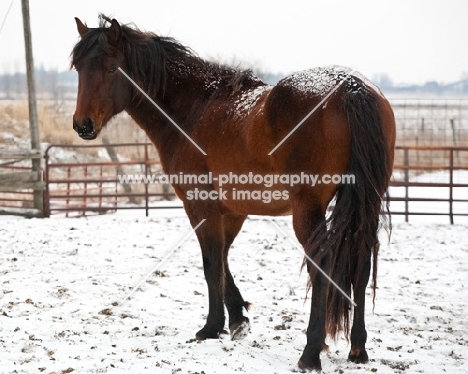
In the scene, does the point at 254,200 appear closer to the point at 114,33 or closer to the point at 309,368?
the point at 309,368

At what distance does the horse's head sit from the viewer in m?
4.07

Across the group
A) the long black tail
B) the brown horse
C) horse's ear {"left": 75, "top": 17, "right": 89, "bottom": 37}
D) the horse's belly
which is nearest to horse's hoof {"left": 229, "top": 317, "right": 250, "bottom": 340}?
the brown horse

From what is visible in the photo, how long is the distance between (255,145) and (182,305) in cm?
220

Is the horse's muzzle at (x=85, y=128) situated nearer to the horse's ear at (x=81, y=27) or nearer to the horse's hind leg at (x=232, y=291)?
the horse's ear at (x=81, y=27)

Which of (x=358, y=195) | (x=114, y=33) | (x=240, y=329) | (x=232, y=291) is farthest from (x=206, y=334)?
(x=114, y=33)

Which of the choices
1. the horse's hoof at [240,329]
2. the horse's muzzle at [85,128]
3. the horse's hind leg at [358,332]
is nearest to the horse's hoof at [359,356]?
the horse's hind leg at [358,332]

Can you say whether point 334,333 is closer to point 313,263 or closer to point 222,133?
point 313,263

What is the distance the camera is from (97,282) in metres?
5.78

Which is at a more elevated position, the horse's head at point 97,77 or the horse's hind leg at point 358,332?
Answer: the horse's head at point 97,77

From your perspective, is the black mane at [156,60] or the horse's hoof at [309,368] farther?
the black mane at [156,60]

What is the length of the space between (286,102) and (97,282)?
3.26 meters

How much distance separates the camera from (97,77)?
4.11 meters

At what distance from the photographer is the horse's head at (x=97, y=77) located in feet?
13.3

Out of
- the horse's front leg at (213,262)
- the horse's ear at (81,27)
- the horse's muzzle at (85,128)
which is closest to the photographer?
the horse's muzzle at (85,128)
